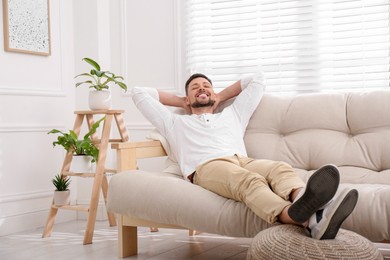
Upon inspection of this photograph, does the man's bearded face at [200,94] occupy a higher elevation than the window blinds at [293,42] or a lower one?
lower

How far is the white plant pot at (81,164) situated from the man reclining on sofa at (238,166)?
0.63m

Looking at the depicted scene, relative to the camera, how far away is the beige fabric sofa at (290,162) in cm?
249

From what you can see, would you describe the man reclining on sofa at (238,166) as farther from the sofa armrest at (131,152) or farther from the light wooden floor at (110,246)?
the light wooden floor at (110,246)

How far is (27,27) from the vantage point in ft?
13.1

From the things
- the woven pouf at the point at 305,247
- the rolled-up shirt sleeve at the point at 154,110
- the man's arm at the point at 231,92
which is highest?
the man's arm at the point at 231,92

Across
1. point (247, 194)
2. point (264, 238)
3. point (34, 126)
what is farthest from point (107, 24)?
point (264, 238)

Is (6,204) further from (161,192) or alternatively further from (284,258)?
(284,258)

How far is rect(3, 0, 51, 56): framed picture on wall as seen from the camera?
12.6ft

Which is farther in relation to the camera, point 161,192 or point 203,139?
point 203,139

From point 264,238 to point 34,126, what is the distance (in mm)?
2341

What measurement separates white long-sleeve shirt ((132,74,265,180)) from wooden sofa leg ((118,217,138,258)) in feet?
1.33

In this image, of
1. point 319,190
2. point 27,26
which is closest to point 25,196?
point 27,26

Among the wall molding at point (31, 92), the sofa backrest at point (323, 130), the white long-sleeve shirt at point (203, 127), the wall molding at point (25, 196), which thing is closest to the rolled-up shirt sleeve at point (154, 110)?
the white long-sleeve shirt at point (203, 127)

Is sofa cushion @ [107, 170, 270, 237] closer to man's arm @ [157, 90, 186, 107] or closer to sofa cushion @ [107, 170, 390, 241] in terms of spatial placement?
sofa cushion @ [107, 170, 390, 241]
